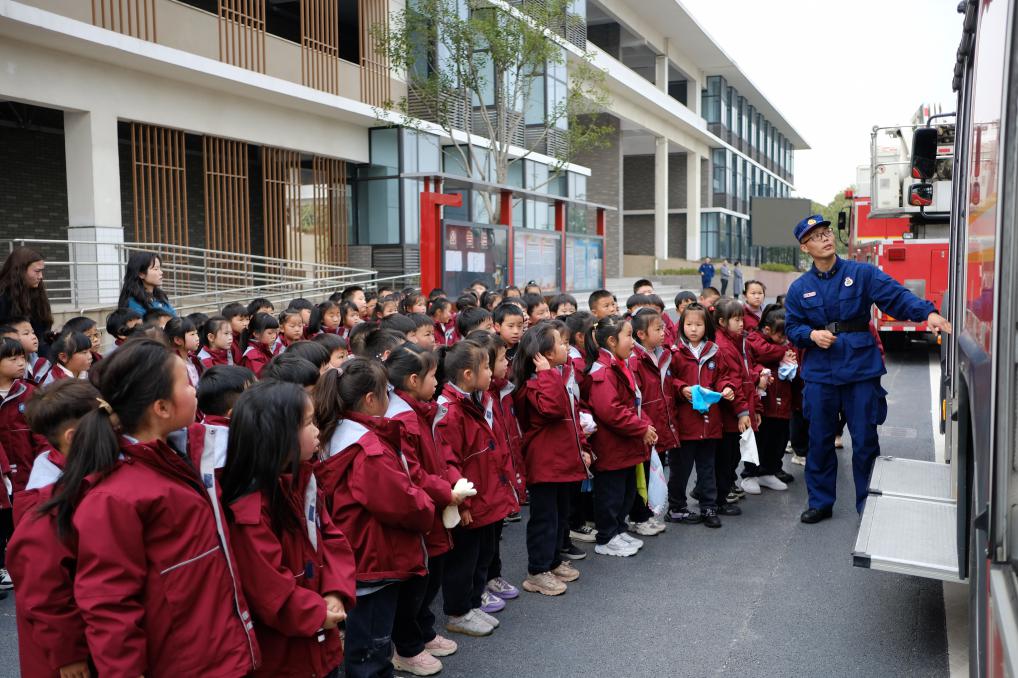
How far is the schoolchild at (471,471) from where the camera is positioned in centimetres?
398

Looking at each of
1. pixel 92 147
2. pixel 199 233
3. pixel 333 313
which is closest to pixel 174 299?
pixel 92 147

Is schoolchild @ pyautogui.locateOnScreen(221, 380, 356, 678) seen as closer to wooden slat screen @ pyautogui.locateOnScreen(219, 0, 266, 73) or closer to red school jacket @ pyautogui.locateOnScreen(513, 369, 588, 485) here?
red school jacket @ pyautogui.locateOnScreen(513, 369, 588, 485)

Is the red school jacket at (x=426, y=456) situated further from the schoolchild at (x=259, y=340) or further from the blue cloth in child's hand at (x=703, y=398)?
the schoolchild at (x=259, y=340)

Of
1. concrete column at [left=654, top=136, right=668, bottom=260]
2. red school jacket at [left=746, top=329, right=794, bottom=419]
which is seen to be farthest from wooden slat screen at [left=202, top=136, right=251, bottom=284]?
concrete column at [left=654, top=136, right=668, bottom=260]

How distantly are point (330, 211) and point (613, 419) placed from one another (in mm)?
15259

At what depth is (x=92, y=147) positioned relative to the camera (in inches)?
532

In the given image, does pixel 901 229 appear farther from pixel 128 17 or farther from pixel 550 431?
pixel 128 17

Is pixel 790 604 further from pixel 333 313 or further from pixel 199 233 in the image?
pixel 199 233

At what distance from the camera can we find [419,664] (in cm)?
370

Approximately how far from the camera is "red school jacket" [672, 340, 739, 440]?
18.5 ft

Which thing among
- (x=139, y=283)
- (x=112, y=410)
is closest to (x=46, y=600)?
(x=112, y=410)

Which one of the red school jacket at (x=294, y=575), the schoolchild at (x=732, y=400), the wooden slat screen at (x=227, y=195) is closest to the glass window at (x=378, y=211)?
the wooden slat screen at (x=227, y=195)

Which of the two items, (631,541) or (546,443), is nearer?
(546,443)

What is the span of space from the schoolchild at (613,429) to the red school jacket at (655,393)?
246mm
